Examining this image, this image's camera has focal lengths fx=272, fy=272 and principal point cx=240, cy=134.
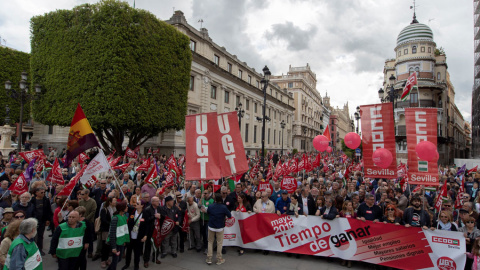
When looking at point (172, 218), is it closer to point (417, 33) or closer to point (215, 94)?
point (215, 94)

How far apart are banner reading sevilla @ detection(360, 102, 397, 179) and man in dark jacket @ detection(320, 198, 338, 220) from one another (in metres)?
2.71

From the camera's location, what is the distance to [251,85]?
43.3 meters

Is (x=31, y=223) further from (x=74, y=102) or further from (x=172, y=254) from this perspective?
(x=74, y=102)

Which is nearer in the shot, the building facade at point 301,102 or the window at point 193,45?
the window at point 193,45

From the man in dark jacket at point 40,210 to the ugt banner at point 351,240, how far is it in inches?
170

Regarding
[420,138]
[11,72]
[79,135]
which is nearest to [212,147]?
[79,135]

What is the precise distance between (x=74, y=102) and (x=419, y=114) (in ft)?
64.2

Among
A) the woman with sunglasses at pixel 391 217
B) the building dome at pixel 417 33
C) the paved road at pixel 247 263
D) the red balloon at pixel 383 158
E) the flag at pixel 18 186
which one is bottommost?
the paved road at pixel 247 263

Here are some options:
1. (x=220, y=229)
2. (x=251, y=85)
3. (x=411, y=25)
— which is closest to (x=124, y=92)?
(x=220, y=229)

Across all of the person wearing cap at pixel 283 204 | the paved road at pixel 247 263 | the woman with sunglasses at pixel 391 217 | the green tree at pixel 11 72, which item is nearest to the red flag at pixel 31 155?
the paved road at pixel 247 263

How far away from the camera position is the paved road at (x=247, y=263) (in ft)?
20.3

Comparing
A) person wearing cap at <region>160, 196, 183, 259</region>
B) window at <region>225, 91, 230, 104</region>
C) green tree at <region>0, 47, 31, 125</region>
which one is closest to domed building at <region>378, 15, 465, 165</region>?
window at <region>225, 91, 230, 104</region>

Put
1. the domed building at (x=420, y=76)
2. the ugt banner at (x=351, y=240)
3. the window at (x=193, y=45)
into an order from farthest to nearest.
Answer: the domed building at (x=420, y=76)
the window at (x=193, y=45)
the ugt banner at (x=351, y=240)

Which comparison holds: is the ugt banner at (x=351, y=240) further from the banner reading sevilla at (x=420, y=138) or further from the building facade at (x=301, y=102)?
the building facade at (x=301, y=102)
